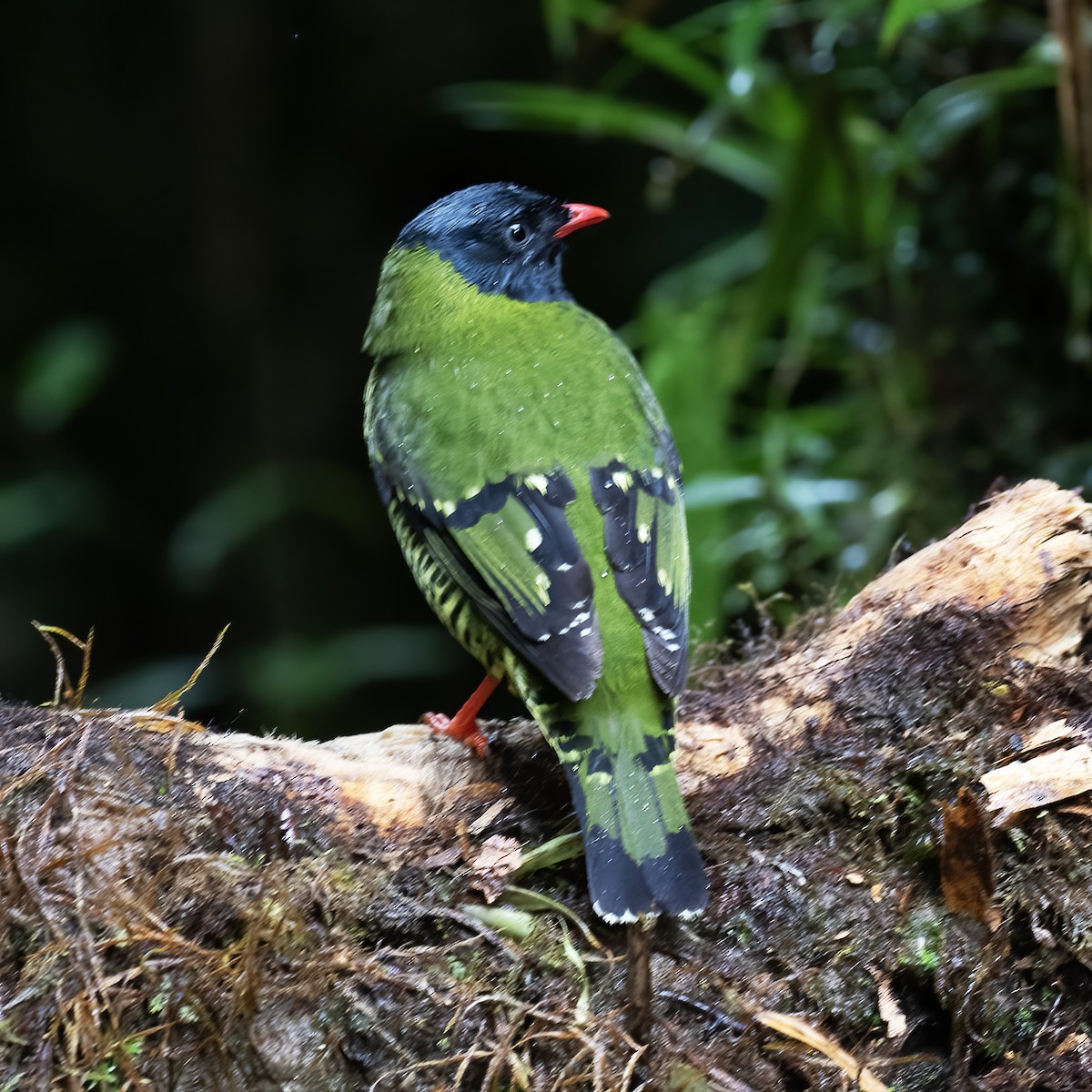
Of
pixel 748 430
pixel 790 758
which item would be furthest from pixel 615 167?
pixel 790 758

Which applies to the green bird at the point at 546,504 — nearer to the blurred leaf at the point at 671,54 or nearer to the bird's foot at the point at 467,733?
the bird's foot at the point at 467,733

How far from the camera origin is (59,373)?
5.74 metres

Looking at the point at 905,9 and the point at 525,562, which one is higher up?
the point at 905,9

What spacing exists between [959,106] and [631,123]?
1.14 meters

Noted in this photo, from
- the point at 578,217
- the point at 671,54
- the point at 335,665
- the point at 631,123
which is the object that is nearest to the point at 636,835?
the point at 578,217

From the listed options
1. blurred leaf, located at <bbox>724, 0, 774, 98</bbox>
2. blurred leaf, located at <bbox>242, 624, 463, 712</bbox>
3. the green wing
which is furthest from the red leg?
blurred leaf, located at <bbox>242, 624, 463, 712</bbox>

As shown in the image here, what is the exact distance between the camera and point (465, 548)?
2.47 m

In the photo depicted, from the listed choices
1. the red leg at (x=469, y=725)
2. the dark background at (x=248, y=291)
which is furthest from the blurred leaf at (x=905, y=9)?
the red leg at (x=469, y=725)

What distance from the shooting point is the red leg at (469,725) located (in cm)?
239

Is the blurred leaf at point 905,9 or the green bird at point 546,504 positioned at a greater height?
the blurred leaf at point 905,9

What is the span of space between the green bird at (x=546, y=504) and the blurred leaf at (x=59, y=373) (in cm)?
311

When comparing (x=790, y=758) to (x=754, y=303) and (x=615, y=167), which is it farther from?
(x=615, y=167)

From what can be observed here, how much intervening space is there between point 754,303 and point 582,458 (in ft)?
6.77

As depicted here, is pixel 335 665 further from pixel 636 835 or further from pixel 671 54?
pixel 636 835
